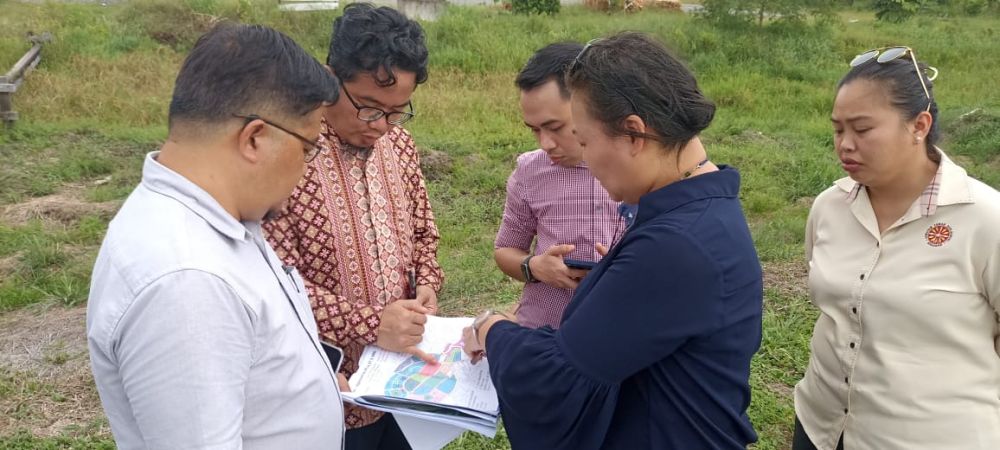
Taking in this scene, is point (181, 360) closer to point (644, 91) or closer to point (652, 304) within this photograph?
point (652, 304)

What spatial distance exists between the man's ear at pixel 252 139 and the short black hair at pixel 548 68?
104 cm

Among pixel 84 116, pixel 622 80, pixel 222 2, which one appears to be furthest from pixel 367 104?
pixel 222 2

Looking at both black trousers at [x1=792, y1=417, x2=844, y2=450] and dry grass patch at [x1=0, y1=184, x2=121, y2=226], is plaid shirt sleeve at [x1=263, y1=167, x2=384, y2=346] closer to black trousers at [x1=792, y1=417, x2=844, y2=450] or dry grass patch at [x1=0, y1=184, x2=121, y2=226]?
black trousers at [x1=792, y1=417, x2=844, y2=450]

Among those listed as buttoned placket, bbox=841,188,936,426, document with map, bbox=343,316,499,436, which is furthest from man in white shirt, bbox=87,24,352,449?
buttoned placket, bbox=841,188,936,426

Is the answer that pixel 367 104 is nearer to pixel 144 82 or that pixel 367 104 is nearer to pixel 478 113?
pixel 478 113

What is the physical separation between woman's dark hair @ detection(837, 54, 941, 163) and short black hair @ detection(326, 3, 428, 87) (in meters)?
1.27

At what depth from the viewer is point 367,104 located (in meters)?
1.92

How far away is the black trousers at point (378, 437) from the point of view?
2.06 metres

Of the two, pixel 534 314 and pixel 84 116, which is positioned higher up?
pixel 534 314

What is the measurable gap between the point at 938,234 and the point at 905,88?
407 mm

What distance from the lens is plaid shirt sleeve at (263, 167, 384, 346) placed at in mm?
1864

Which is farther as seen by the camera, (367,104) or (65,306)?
(65,306)

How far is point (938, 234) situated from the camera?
1958mm

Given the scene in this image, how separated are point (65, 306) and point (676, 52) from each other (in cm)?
459
